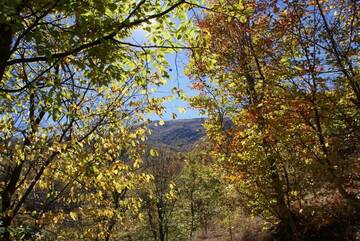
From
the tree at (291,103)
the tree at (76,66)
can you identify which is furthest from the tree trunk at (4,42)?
the tree at (291,103)

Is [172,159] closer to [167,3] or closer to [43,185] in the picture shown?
[43,185]

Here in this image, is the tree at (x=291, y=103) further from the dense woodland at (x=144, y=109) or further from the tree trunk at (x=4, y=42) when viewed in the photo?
the tree trunk at (x=4, y=42)

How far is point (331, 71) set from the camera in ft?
24.9

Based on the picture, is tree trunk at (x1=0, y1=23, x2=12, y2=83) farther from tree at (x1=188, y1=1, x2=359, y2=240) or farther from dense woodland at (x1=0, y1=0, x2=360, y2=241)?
tree at (x1=188, y1=1, x2=359, y2=240)

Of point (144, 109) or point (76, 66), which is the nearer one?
point (76, 66)

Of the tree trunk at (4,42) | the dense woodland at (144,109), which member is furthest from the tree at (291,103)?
the tree trunk at (4,42)

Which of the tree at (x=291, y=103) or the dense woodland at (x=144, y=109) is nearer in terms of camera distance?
the dense woodland at (x=144, y=109)

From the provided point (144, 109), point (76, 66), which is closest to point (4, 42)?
point (76, 66)

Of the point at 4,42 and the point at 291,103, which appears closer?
the point at 4,42

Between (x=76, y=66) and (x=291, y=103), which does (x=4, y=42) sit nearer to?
(x=76, y=66)

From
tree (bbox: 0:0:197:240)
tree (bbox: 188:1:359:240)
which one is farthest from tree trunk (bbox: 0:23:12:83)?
tree (bbox: 188:1:359:240)

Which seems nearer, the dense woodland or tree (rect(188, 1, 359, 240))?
the dense woodland

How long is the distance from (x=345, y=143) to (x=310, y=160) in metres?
1.47

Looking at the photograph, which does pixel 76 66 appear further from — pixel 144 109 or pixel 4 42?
pixel 144 109
